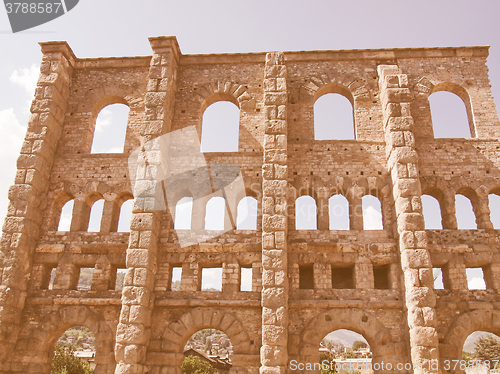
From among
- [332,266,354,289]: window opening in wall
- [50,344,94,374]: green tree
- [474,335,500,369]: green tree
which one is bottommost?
[50,344,94,374]: green tree

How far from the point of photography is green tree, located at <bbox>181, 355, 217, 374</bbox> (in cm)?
2470

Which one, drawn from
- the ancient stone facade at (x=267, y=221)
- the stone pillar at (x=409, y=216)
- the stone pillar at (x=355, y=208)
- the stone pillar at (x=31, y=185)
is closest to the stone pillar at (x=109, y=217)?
the ancient stone facade at (x=267, y=221)

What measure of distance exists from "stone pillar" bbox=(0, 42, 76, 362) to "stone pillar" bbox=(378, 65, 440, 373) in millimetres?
9906

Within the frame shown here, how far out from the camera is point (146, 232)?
1150cm

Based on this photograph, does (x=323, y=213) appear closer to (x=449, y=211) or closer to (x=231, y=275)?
(x=231, y=275)

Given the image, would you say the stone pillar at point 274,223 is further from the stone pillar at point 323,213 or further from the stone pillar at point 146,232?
the stone pillar at point 146,232

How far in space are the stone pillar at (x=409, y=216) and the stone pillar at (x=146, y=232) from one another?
6388 millimetres

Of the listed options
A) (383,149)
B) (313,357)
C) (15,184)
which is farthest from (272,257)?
(15,184)

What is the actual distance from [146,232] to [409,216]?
6.80 metres

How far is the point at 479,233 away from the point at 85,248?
10.7 metres

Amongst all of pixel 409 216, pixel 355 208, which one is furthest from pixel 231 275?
pixel 409 216

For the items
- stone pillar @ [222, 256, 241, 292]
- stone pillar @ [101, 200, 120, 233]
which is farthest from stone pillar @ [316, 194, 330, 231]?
stone pillar @ [101, 200, 120, 233]

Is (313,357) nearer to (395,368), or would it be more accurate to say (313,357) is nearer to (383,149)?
(395,368)

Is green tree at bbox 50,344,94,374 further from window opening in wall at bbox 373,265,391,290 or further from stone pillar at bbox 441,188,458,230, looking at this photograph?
stone pillar at bbox 441,188,458,230
